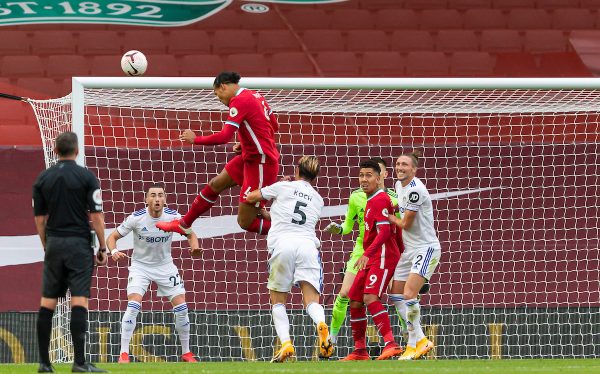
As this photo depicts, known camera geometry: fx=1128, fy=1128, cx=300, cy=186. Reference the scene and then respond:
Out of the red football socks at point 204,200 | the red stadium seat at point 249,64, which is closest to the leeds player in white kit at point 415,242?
the red football socks at point 204,200

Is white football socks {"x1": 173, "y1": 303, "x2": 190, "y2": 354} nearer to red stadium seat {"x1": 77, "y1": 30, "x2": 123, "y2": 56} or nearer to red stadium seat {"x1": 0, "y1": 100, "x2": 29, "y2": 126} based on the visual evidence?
red stadium seat {"x1": 0, "y1": 100, "x2": 29, "y2": 126}

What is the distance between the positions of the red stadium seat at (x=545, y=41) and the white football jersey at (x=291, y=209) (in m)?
7.24

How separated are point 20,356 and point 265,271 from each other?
286 cm

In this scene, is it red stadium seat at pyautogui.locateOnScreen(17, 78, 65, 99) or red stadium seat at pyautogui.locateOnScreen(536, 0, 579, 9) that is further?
red stadium seat at pyautogui.locateOnScreen(536, 0, 579, 9)

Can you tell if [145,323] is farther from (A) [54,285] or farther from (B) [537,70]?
(B) [537,70]

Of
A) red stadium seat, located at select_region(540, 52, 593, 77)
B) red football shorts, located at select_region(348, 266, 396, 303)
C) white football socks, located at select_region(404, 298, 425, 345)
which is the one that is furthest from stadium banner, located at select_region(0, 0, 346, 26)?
white football socks, located at select_region(404, 298, 425, 345)

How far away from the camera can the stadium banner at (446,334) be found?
11883 mm

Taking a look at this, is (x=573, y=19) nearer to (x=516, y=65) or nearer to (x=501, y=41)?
(x=501, y=41)

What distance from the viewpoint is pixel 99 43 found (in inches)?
599

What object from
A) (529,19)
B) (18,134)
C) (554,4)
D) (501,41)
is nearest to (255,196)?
(18,134)

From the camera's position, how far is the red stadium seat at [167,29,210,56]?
15.2 m

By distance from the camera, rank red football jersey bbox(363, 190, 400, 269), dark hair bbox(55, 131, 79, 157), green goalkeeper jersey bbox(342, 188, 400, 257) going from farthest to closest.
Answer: green goalkeeper jersey bbox(342, 188, 400, 257) < red football jersey bbox(363, 190, 400, 269) < dark hair bbox(55, 131, 79, 157)

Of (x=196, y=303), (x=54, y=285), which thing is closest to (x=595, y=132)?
(x=196, y=303)

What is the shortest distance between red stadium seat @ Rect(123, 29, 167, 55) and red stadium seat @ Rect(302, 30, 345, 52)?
6.33 ft
